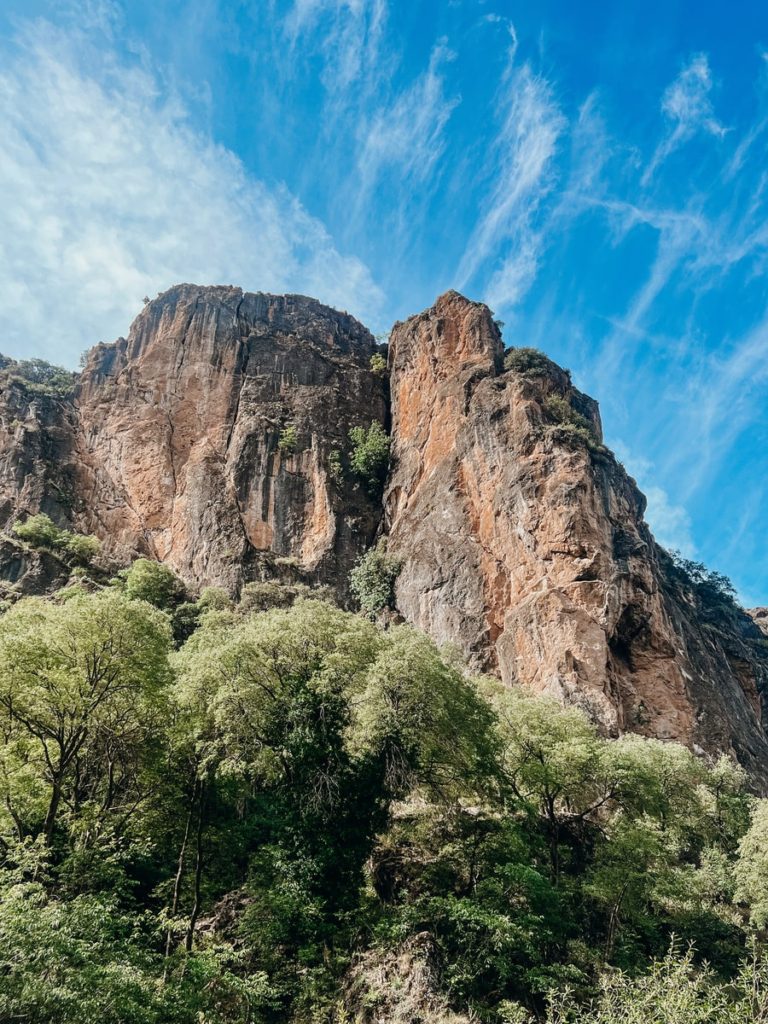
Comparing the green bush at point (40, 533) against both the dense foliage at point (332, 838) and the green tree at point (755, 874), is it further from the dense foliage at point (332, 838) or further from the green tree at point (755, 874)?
the green tree at point (755, 874)

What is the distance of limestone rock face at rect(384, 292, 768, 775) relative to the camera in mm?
40156

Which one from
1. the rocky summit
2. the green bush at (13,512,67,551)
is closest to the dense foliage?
the rocky summit

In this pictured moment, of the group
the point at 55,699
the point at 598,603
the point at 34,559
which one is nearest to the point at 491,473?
the point at 598,603

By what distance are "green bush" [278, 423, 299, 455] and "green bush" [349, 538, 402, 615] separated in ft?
44.3

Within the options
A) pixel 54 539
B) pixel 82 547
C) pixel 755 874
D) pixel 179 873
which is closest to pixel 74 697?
pixel 179 873

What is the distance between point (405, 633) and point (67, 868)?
1244 centimetres

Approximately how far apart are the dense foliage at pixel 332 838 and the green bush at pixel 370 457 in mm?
39427

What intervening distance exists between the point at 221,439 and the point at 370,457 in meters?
14.6

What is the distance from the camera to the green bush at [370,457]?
63375 millimetres

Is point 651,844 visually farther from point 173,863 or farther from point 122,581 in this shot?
point 122,581

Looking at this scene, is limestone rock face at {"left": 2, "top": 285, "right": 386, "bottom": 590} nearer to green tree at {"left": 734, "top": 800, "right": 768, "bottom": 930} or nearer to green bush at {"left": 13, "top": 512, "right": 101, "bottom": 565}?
green bush at {"left": 13, "top": 512, "right": 101, "bottom": 565}

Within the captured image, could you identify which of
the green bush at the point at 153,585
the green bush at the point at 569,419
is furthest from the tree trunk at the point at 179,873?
the green bush at the point at 569,419

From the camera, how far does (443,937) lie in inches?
703

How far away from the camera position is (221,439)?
64188 millimetres
